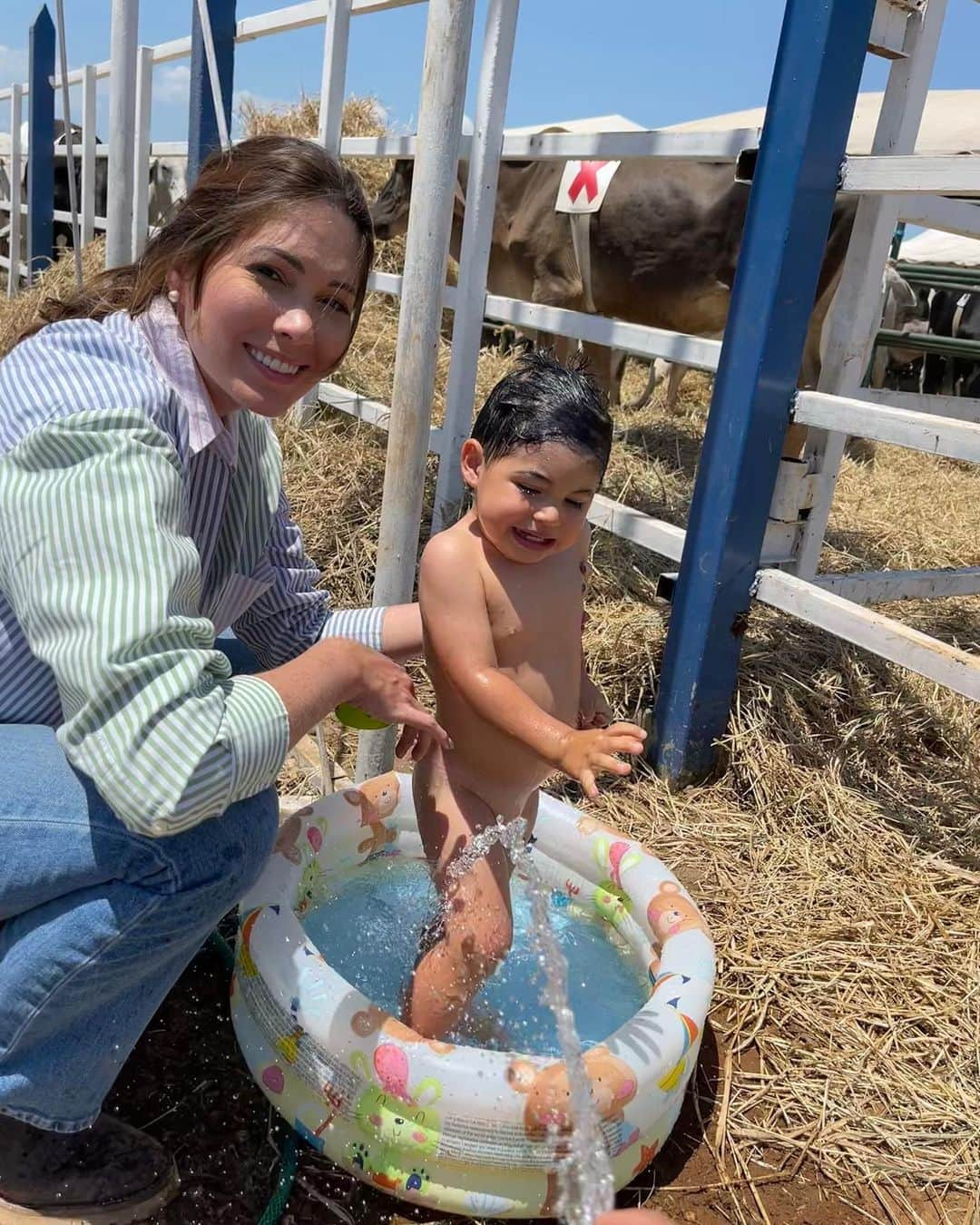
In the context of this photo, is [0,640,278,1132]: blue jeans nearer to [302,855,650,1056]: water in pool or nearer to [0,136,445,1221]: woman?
[0,136,445,1221]: woman

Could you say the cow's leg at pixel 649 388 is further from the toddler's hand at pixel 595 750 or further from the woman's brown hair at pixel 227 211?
the toddler's hand at pixel 595 750

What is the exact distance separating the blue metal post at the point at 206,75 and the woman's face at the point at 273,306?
3.29m

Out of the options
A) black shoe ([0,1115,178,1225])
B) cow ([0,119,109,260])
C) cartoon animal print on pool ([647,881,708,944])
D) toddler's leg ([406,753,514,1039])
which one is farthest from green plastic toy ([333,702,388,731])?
cow ([0,119,109,260])

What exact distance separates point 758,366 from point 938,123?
3174mm

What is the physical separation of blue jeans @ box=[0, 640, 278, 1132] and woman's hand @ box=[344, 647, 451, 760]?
0.27m

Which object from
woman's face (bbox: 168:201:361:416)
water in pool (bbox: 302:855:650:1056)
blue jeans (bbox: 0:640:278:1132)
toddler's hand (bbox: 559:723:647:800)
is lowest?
water in pool (bbox: 302:855:650:1056)

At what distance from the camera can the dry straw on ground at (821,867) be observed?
1.92m

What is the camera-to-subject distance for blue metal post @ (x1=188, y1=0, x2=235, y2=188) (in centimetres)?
456

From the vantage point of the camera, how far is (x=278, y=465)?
212 cm

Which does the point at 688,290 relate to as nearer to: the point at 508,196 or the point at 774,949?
the point at 508,196

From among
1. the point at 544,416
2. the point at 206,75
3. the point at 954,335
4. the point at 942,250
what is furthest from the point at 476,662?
the point at 942,250

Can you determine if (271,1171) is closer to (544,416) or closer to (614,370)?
(544,416)

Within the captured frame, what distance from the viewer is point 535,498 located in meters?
1.98

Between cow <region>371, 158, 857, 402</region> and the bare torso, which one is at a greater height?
cow <region>371, 158, 857, 402</region>
